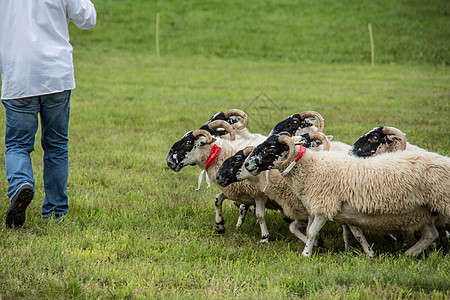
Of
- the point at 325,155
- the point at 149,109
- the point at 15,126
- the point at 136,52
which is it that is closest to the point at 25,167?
the point at 15,126

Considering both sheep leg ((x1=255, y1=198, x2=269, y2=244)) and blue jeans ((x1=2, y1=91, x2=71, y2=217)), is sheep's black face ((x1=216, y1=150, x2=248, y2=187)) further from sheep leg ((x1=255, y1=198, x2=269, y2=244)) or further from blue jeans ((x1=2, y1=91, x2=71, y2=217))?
blue jeans ((x1=2, y1=91, x2=71, y2=217))

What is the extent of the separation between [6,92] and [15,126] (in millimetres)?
352

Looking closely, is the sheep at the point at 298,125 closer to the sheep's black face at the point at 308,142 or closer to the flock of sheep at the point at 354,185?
the sheep's black face at the point at 308,142

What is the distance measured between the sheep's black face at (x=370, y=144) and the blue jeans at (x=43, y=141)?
128 inches

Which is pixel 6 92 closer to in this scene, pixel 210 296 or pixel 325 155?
pixel 210 296

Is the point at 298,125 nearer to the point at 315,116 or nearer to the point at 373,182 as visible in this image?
the point at 315,116

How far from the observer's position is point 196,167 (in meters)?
8.24

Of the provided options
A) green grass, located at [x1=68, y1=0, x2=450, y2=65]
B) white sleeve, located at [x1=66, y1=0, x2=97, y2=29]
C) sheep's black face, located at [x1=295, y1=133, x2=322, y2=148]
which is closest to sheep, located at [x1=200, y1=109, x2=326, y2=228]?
sheep's black face, located at [x1=295, y1=133, x2=322, y2=148]

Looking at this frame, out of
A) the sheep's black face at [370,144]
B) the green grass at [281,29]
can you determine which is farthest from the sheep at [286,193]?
the green grass at [281,29]

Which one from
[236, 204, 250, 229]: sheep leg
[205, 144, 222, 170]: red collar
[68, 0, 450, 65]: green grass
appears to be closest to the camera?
[205, 144, 222, 170]: red collar

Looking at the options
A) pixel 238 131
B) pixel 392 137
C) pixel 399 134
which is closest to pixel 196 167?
pixel 238 131

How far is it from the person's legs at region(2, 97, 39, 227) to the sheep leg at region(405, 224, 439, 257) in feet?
12.3

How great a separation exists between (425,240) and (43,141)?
4.10m

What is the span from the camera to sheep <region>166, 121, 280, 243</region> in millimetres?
5512
